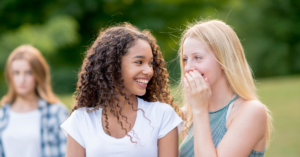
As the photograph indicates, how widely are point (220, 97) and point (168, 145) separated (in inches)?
25.7

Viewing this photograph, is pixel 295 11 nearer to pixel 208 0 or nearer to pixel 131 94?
pixel 208 0

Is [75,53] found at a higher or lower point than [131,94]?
higher

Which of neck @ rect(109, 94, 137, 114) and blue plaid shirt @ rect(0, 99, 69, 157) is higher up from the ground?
neck @ rect(109, 94, 137, 114)

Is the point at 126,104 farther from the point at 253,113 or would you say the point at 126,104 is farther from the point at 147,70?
the point at 253,113

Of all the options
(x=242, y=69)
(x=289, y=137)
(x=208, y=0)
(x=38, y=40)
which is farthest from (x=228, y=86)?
(x=208, y=0)

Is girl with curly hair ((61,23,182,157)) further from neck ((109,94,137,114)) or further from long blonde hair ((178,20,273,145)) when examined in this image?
long blonde hair ((178,20,273,145))

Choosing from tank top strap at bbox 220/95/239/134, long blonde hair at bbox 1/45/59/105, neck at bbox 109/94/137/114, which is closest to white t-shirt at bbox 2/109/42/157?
long blonde hair at bbox 1/45/59/105

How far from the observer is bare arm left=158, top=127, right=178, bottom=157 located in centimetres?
255

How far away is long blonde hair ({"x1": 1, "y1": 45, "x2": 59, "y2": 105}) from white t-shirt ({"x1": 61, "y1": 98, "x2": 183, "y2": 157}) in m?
2.10

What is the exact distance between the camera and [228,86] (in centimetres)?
272

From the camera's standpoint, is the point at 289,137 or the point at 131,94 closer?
the point at 131,94

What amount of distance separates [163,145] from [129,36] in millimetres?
990

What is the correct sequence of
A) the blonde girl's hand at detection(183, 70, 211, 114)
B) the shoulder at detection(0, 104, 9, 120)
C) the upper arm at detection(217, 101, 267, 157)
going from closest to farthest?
the upper arm at detection(217, 101, 267, 157) < the blonde girl's hand at detection(183, 70, 211, 114) < the shoulder at detection(0, 104, 9, 120)

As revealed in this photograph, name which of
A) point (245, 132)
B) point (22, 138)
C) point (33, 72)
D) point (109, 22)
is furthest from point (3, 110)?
point (109, 22)
